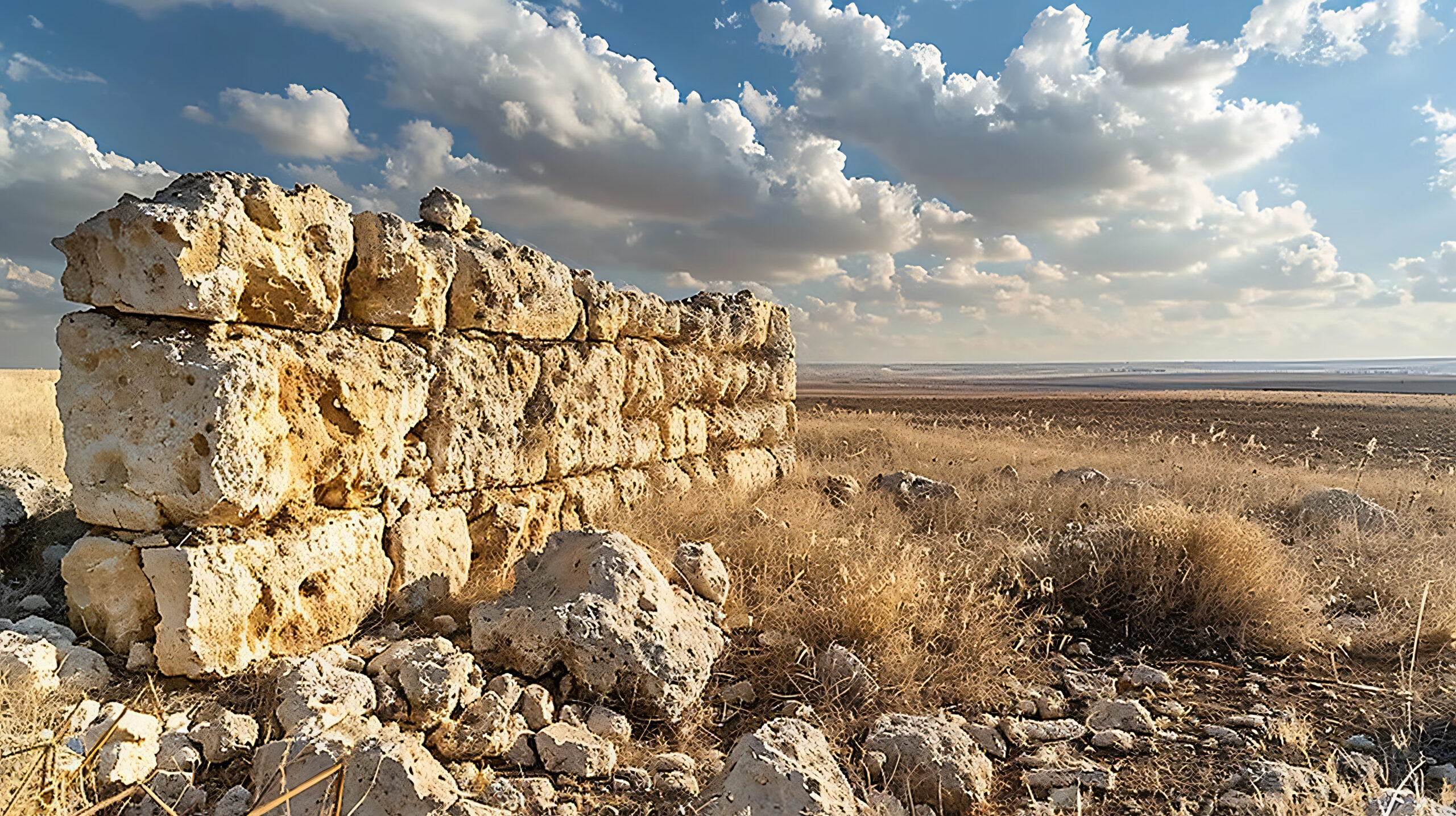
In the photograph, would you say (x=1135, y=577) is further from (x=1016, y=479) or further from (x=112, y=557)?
(x=112, y=557)

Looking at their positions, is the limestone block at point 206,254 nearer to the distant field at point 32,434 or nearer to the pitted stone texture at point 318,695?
the distant field at point 32,434

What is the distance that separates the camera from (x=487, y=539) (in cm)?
448

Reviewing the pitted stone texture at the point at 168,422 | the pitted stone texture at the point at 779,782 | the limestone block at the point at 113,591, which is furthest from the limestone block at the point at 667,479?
the pitted stone texture at the point at 779,782

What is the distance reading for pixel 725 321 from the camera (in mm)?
7352

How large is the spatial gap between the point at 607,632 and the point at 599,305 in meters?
2.80

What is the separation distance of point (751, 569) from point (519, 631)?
1647 mm

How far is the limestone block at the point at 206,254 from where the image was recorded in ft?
9.77

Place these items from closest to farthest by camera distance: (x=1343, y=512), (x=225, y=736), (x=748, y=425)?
(x=225, y=736)
(x=1343, y=512)
(x=748, y=425)

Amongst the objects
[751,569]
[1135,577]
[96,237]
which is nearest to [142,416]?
[96,237]

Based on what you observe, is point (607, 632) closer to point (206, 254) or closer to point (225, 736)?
point (225, 736)

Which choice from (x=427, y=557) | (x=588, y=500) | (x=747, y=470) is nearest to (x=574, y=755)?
(x=427, y=557)

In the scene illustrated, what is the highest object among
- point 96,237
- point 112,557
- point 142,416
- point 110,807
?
point 96,237

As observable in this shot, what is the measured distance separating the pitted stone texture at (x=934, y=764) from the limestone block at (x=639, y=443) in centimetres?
317

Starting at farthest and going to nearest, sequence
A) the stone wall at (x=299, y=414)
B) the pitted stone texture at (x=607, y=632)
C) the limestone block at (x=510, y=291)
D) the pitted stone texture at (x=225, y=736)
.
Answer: the limestone block at (x=510, y=291) < the pitted stone texture at (x=607, y=632) < the stone wall at (x=299, y=414) < the pitted stone texture at (x=225, y=736)
